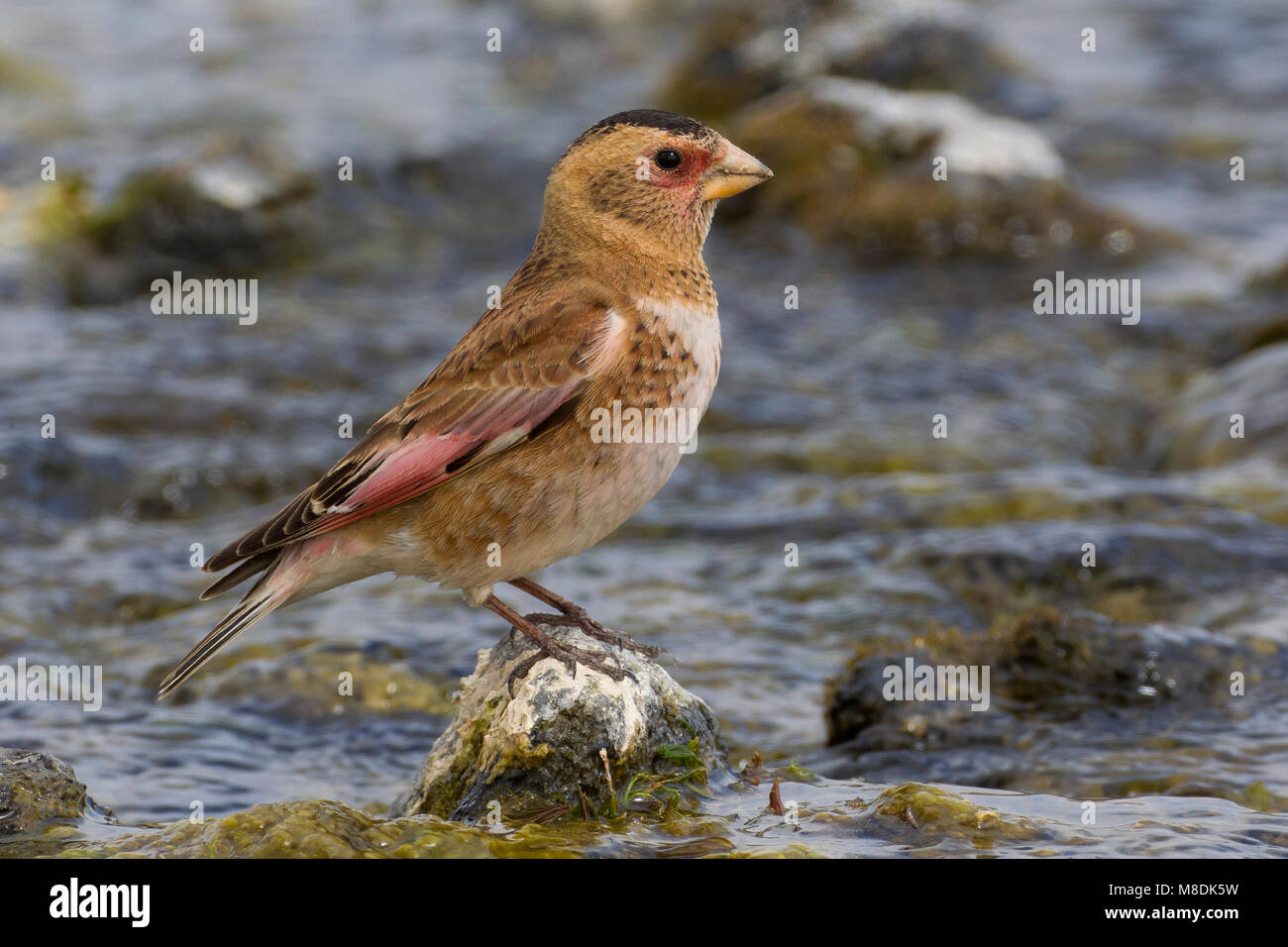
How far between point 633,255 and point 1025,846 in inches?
108

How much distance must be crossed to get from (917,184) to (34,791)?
489 inches

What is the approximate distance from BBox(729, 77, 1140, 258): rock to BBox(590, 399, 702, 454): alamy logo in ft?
34.9

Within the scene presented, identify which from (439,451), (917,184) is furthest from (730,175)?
(917,184)

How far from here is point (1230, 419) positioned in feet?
37.5

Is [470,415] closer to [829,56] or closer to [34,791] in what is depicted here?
[34,791]

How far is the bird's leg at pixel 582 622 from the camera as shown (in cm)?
634

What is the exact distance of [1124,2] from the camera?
2522cm

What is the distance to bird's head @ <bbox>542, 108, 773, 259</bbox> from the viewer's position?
254 inches

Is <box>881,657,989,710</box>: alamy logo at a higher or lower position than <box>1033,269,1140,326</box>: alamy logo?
lower

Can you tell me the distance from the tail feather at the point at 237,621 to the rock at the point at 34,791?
1.59 ft

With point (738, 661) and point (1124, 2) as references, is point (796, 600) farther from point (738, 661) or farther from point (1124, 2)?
point (1124, 2)

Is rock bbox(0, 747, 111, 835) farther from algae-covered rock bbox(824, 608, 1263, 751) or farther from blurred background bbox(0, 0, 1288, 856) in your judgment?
algae-covered rock bbox(824, 608, 1263, 751)

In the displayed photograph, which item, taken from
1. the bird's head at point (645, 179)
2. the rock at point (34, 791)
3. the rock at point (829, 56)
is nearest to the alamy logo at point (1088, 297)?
the rock at point (829, 56)

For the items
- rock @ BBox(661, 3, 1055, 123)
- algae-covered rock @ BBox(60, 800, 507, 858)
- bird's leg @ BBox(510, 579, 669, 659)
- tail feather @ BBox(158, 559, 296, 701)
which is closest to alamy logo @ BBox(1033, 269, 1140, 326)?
rock @ BBox(661, 3, 1055, 123)
